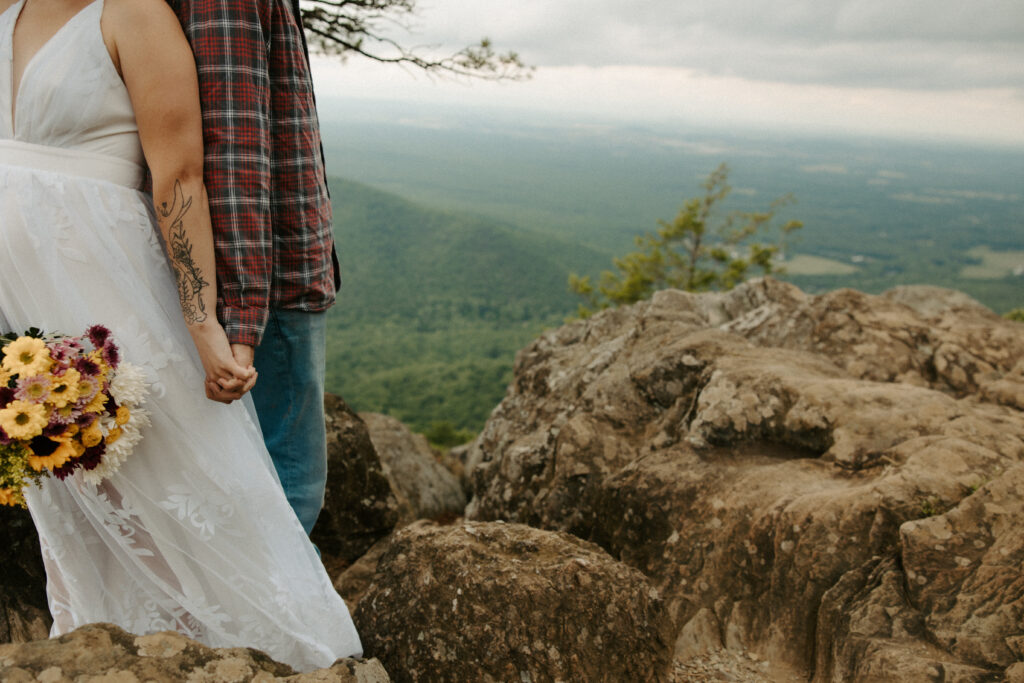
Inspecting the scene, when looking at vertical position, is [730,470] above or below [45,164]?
below

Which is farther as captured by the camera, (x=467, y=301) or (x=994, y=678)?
(x=467, y=301)

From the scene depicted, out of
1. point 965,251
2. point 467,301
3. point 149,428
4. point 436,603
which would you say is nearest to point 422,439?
point 436,603

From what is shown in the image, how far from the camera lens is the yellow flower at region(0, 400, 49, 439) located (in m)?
1.87

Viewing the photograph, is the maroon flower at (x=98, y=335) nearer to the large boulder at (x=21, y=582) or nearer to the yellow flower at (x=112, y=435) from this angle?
the yellow flower at (x=112, y=435)

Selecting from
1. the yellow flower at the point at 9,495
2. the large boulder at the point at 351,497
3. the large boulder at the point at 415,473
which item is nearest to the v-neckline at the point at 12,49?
the yellow flower at the point at 9,495

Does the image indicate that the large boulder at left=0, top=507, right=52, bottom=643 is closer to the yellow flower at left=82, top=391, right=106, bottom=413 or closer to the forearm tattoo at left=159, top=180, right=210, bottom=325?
the yellow flower at left=82, top=391, right=106, bottom=413

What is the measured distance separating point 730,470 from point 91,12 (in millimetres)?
3873

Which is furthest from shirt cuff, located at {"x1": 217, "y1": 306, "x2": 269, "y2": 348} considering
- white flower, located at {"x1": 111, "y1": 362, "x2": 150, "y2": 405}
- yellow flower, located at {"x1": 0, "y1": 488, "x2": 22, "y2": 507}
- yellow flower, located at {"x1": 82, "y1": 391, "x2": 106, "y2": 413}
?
yellow flower, located at {"x1": 0, "y1": 488, "x2": 22, "y2": 507}

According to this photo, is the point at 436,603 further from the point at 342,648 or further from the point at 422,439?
the point at 422,439

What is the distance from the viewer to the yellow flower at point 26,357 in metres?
1.92

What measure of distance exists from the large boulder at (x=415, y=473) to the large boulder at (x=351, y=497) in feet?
4.17

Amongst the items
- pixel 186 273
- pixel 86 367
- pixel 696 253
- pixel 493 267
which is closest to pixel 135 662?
pixel 86 367

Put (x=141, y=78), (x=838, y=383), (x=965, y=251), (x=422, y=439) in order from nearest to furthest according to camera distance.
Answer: (x=141, y=78)
(x=838, y=383)
(x=422, y=439)
(x=965, y=251)

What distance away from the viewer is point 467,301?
295 ft
